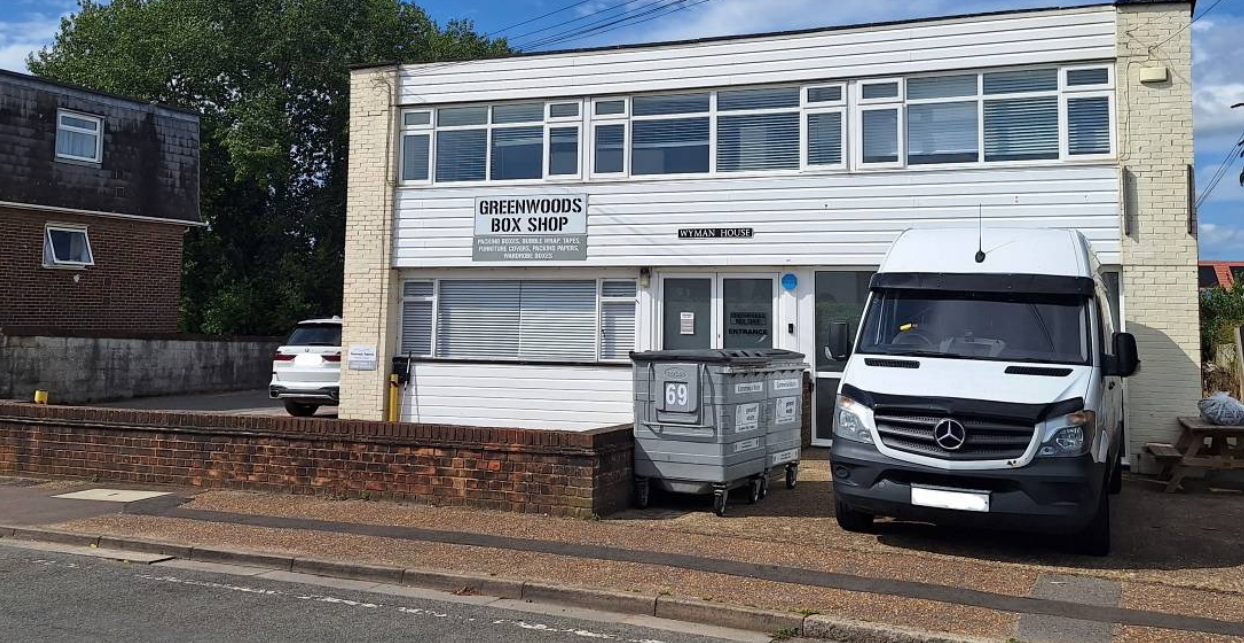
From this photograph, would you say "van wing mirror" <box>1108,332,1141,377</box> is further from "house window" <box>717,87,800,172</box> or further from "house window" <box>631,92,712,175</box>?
"house window" <box>631,92,712,175</box>

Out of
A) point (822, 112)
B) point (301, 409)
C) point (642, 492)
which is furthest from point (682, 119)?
point (301, 409)

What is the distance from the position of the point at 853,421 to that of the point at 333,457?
17.4 feet

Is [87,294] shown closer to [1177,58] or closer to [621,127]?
[621,127]

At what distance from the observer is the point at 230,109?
3184cm

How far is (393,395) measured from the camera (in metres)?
15.2

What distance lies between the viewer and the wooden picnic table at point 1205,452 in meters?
10.2

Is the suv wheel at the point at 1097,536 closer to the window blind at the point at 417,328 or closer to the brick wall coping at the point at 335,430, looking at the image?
the brick wall coping at the point at 335,430

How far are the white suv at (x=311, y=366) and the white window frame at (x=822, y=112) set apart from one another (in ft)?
26.4

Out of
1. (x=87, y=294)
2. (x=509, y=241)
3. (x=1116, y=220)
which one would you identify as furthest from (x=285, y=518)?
(x=87, y=294)

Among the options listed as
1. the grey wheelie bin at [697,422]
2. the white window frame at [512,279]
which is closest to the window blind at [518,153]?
the white window frame at [512,279]

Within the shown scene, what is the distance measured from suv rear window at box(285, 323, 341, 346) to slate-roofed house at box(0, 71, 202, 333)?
29.1 ft

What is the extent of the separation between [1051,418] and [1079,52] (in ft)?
24.0

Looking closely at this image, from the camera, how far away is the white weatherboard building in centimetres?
1225

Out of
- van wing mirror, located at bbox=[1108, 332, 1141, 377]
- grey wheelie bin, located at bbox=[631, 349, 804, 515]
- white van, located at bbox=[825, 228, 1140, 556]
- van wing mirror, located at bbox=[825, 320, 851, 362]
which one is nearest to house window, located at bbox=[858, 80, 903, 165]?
white van, located at bbox=[825, 228, 1140, 556]
